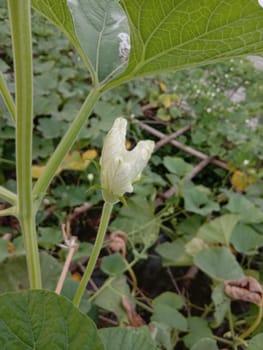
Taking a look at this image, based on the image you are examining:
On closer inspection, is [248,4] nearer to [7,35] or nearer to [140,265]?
[140,265]

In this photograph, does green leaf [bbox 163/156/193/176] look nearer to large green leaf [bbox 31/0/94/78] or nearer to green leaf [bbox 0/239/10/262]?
green leaf [bbox 0/239/10/262]

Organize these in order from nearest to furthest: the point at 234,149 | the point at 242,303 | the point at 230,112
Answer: the point at 242,303
the point at 234,149
the point at 230,112

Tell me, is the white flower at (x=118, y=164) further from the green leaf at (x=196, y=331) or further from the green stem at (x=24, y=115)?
the green leaf at (x=196, y=331)

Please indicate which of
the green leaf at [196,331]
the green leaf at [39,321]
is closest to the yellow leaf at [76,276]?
the green leaf at [196,331]

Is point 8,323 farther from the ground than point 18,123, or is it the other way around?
point 18,123

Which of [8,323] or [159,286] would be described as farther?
[159,286]

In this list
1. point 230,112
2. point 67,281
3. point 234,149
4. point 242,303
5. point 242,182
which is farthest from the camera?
point 230,112

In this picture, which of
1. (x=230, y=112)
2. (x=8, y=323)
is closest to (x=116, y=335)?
(x=8, y=323)

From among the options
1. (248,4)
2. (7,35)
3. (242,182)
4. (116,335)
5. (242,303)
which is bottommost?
(242,303)
